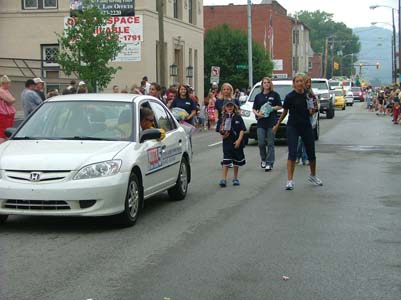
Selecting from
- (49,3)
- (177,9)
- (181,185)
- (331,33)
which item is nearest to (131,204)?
(181,185)

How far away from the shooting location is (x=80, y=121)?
29.7 ft

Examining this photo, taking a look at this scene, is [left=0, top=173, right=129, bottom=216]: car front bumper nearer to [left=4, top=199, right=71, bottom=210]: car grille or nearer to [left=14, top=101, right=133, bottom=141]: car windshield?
[left=4, top=199, right=71, bottom=210]: car grille

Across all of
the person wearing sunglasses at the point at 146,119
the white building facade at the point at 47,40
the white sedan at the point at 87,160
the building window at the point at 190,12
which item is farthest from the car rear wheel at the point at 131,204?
the building window at the point at 190,12

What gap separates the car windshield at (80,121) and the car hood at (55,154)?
276 mm

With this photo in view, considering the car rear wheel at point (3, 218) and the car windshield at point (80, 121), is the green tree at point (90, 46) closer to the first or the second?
the car windshield at point (80, 121)

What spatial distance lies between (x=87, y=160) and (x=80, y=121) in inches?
50.2

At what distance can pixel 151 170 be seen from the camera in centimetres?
909

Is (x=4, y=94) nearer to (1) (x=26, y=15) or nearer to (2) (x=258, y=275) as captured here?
(2) (x=258, y=275)

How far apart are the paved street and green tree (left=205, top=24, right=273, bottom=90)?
49589mm

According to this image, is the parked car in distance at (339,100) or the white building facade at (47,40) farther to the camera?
the parked car in distance at (339,100)

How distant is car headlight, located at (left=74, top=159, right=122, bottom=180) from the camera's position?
25.7 ft

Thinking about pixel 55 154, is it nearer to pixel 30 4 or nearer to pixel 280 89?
pixel 280 89

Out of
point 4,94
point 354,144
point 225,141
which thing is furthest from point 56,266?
point 354,144

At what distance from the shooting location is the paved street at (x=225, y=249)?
588 cm
